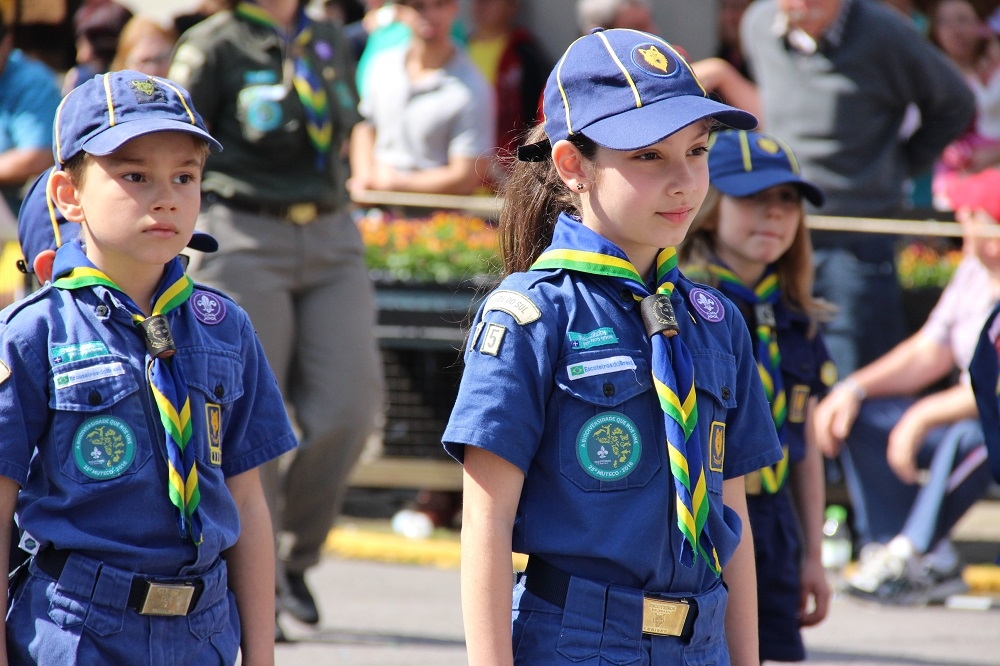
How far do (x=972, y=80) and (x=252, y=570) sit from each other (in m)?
7.65

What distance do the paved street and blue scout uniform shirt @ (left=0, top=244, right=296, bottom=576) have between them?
2.38 meters

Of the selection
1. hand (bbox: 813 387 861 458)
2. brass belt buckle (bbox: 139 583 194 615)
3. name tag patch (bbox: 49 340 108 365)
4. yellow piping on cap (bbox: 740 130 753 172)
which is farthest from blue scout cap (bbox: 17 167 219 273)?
hand (bbox: 813 387 861 458)

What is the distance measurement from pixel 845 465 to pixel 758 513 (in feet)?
10.7

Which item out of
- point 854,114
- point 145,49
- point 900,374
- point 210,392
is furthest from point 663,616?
point 145,49

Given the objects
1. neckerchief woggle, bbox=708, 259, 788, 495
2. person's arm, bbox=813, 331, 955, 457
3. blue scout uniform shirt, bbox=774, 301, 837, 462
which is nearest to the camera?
neckerchief woggle, bbox=708, 259, 788, 495

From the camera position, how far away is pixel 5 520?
2.84 metres

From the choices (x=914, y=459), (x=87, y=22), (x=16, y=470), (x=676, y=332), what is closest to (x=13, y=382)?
(x=16, y=470)

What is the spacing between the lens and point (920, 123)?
24.6ft

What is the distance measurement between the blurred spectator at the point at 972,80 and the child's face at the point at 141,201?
279 inches

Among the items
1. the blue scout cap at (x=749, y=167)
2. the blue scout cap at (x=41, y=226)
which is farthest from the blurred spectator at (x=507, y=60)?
the blue scout cap at (x=41, y=226)

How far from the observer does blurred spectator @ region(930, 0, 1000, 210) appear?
9328mm

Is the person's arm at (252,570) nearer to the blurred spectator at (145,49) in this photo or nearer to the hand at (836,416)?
the hand at (836,416)

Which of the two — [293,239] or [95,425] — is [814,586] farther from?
[293,239]

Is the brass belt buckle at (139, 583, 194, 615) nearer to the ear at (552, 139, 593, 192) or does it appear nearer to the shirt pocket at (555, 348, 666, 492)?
the shirt pocket at (555, 348, 666, 492)
